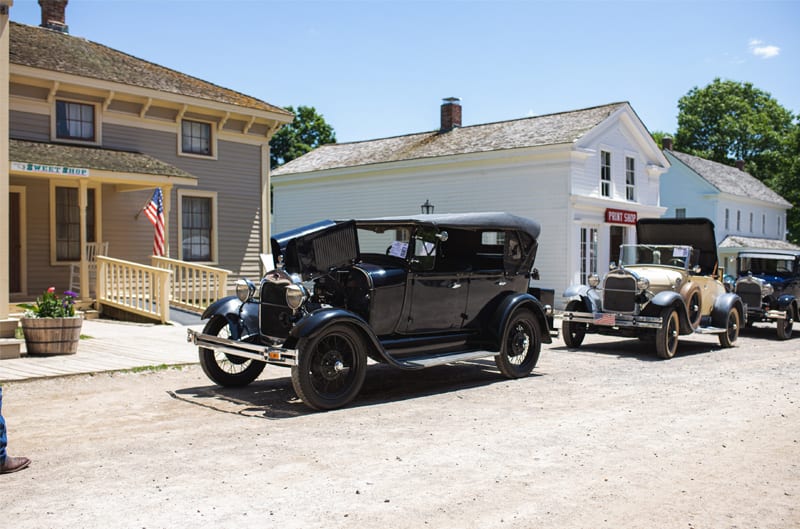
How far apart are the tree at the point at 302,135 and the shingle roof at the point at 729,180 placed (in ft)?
86.6

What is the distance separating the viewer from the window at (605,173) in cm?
2589

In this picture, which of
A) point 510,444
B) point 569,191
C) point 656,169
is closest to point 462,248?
point 510,444

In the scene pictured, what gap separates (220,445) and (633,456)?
3.24 meters

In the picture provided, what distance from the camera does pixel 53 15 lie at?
19.7 metres

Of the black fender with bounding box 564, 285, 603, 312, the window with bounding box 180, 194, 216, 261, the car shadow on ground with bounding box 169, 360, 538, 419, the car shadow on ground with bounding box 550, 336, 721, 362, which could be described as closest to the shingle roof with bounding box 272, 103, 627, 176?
the window with bounding box 180, 194, 216, 261

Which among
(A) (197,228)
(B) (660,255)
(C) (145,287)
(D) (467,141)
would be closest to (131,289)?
(C) (145,287)

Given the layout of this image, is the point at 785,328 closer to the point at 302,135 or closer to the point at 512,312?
the point at 512,312

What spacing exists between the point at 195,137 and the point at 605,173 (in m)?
14.1

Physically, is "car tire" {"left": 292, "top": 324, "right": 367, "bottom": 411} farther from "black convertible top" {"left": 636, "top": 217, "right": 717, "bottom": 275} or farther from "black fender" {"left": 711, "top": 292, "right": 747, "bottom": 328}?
"black convertible top" {"left": 636, "top": 217, "right": 717, "bottom": 275}

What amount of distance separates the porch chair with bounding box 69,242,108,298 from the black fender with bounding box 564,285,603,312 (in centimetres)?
1012

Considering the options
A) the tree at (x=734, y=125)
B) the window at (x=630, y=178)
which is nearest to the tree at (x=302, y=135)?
the tree at (x=734, y=125)

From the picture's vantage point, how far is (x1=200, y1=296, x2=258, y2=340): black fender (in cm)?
823

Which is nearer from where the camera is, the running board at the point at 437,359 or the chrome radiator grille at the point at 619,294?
the running board at the point at 437,359

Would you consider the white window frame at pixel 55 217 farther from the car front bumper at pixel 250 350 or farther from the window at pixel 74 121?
the car front bumper at pixel 250 350
